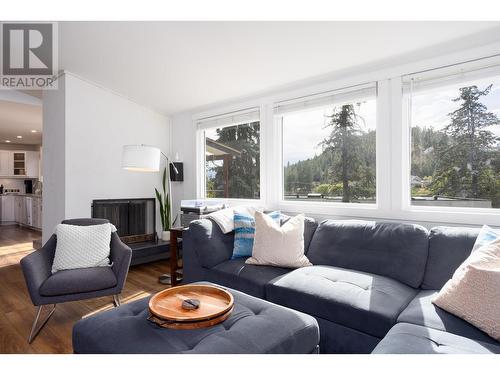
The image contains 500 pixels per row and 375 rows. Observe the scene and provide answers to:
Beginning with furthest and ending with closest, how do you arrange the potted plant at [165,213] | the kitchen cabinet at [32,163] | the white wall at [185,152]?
the kitchen cabinet at [32,163] → the white wall at [185,152] → the potted plant at [165,213]

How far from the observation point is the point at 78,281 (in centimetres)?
226

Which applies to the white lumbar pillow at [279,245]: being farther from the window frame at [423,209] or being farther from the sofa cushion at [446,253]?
the window frame at [423,209]

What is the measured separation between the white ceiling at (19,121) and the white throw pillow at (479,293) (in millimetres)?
5804

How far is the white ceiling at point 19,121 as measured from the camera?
16.0 feet

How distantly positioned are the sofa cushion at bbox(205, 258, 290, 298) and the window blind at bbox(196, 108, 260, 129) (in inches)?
75.3

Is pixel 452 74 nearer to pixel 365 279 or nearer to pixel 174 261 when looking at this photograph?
pixel 365 279

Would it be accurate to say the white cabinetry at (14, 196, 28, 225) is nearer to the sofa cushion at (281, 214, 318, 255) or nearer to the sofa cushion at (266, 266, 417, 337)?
the sofa cushion at (281, 214, 318, 255)

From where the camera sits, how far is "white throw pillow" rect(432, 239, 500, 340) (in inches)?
56.3

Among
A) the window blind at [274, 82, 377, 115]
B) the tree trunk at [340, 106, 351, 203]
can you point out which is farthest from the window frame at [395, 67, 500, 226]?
the tree trunk at [340, 106, 351, 203]

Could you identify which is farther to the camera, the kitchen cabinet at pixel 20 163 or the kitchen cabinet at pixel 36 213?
the kitchen cabinet at pixel 20 163

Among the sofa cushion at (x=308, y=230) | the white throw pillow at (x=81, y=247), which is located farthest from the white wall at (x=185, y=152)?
the sofa cushion at (x=308, y=230)

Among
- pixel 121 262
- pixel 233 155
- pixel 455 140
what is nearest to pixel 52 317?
pixel 121 262

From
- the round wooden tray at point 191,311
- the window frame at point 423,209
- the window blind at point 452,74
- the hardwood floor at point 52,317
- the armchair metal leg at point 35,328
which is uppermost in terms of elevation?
the window blind at point 452,74
